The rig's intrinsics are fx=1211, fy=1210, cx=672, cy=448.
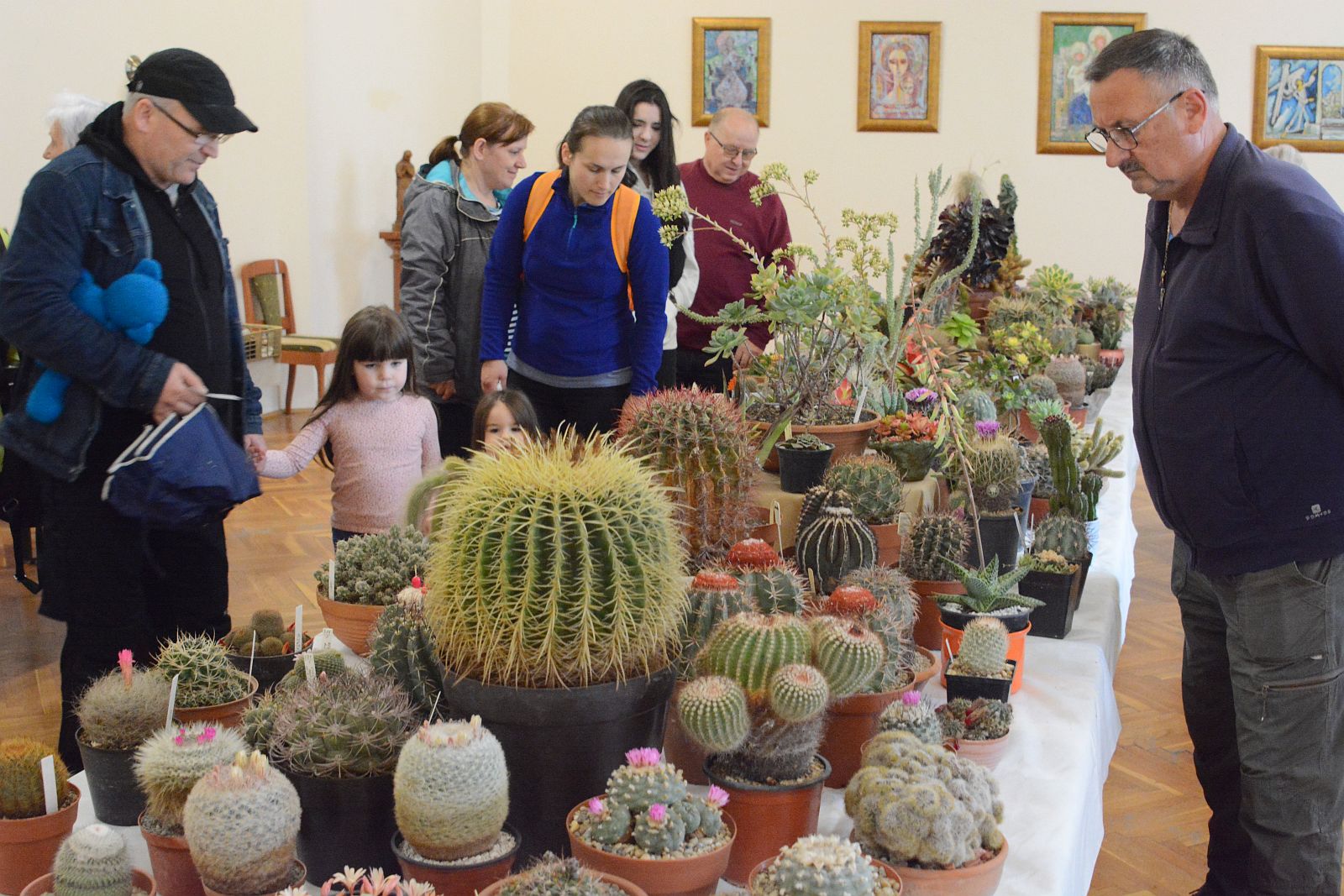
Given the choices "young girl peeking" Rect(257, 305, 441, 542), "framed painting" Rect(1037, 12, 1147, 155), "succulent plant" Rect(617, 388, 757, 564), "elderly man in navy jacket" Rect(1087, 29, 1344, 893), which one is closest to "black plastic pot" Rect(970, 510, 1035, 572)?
"elderly man in navy jacket" Rect(1087, 29, 1344, 893)

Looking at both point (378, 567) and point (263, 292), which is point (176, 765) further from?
point (263, 292)

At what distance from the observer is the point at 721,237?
4102 millimetres

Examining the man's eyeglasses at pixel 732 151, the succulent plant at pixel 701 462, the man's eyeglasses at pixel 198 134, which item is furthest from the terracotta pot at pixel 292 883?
the man's eyeglasses at pixel 732 151

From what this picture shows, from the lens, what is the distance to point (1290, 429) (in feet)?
6.08

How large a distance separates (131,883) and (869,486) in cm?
142

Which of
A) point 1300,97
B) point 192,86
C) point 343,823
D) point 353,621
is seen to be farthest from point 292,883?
point 1300,97

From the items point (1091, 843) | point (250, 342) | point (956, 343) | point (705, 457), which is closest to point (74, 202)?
point (705, 457)

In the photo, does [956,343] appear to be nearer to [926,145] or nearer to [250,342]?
[250,342]

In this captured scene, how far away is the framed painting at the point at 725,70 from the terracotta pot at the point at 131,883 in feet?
27.9

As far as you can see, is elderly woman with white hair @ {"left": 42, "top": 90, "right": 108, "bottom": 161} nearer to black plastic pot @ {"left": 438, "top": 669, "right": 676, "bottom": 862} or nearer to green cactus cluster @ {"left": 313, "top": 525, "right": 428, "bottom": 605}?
green cactus cluster @ {"left": 313, "top": 525, "right": 428, "bottom": 605}

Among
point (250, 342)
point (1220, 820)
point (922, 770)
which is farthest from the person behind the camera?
point (250, 342)

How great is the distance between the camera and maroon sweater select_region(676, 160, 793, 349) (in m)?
4.00

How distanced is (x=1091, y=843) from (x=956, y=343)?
2.46 meters

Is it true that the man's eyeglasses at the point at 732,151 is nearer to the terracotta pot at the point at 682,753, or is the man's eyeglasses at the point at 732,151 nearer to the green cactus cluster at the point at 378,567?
the green cactus cluster at the point at 378,567
